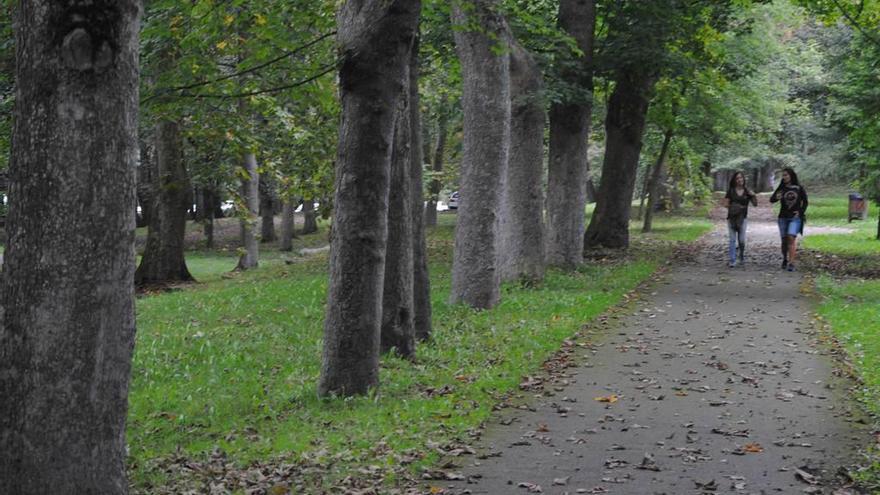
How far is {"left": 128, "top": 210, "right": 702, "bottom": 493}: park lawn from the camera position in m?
7.84

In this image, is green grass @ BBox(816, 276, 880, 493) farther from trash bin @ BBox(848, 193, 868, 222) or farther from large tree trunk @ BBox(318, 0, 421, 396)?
trash bin @ BBox(848, 193, 868, 222)

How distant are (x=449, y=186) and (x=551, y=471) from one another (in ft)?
136

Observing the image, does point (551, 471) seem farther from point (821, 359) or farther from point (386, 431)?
point (821, 359)

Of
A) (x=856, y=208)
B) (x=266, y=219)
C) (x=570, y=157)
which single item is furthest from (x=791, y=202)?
(x=266, y=219)

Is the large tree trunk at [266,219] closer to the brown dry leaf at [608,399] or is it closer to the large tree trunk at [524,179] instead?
the large tree trunk at [524,179]

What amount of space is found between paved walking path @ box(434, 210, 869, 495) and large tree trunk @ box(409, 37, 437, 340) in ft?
6.12

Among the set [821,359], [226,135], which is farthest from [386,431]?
[226,135]

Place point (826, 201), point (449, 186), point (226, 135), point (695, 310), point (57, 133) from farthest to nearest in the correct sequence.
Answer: point (826, 201) → point (449, 186) → point (226, 135) → point (695, 310) → point (57, 133)

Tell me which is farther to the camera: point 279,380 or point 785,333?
point 785,333

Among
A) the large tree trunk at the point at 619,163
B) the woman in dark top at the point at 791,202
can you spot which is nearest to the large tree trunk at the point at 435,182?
the large tree trunk at the point at 619,163

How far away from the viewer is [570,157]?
2161 centimetres

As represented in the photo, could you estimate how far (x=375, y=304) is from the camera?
30.4ft

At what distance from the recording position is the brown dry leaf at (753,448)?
7934 mm

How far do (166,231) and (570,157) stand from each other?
9482 millimetres
